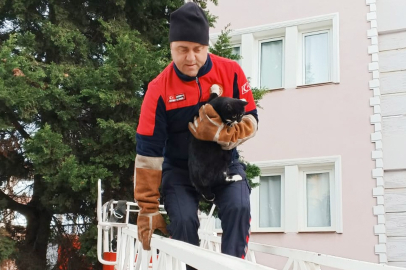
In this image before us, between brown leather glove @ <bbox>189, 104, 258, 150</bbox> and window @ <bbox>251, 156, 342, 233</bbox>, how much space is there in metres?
5.68

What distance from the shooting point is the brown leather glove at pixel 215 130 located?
2.41m

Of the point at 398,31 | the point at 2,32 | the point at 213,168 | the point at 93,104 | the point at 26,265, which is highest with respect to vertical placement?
the point at 398,31

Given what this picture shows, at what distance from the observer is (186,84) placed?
2.59 meters

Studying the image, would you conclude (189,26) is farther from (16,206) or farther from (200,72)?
(16,206)

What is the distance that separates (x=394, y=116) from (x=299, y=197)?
71.7 inches

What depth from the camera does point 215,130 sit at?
242 centimetres

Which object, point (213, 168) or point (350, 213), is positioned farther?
point (350, 213)

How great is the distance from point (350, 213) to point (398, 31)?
282 cm

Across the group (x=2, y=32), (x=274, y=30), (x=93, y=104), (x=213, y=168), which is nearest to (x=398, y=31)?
(x=274, y=30)

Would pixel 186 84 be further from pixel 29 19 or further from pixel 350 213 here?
pixel 350 213

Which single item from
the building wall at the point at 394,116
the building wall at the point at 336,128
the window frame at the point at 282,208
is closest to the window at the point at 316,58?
the building wall at the point at 336,128

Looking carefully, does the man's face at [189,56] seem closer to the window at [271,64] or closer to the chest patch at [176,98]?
the chest patch at [176,98]

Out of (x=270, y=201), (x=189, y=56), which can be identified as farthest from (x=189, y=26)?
(x=270, y=201)

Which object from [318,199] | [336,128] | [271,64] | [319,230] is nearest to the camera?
[319,230]
